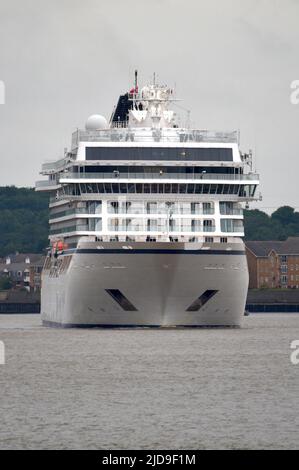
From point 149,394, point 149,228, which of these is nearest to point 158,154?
point 149,228

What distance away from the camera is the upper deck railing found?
276 feet

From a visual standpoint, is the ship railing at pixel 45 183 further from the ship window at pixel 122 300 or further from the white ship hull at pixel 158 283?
the ship window at pixel 122 300

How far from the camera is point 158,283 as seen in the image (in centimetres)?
7881

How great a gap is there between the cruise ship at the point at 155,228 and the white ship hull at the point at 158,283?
46 mm

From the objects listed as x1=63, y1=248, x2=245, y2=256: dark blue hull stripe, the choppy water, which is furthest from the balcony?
the choppy water

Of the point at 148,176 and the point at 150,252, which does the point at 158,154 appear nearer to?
the point at 148,176

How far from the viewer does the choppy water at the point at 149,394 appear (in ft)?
134

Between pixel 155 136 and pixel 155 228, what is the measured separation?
18.7ft

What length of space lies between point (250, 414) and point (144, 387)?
8.04 metres

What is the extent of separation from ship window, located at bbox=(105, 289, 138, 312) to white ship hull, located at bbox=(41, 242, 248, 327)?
2.6 inches

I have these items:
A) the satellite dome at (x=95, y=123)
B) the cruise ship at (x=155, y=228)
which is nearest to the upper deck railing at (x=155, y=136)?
the cruise ship at (x=155, y=228)
